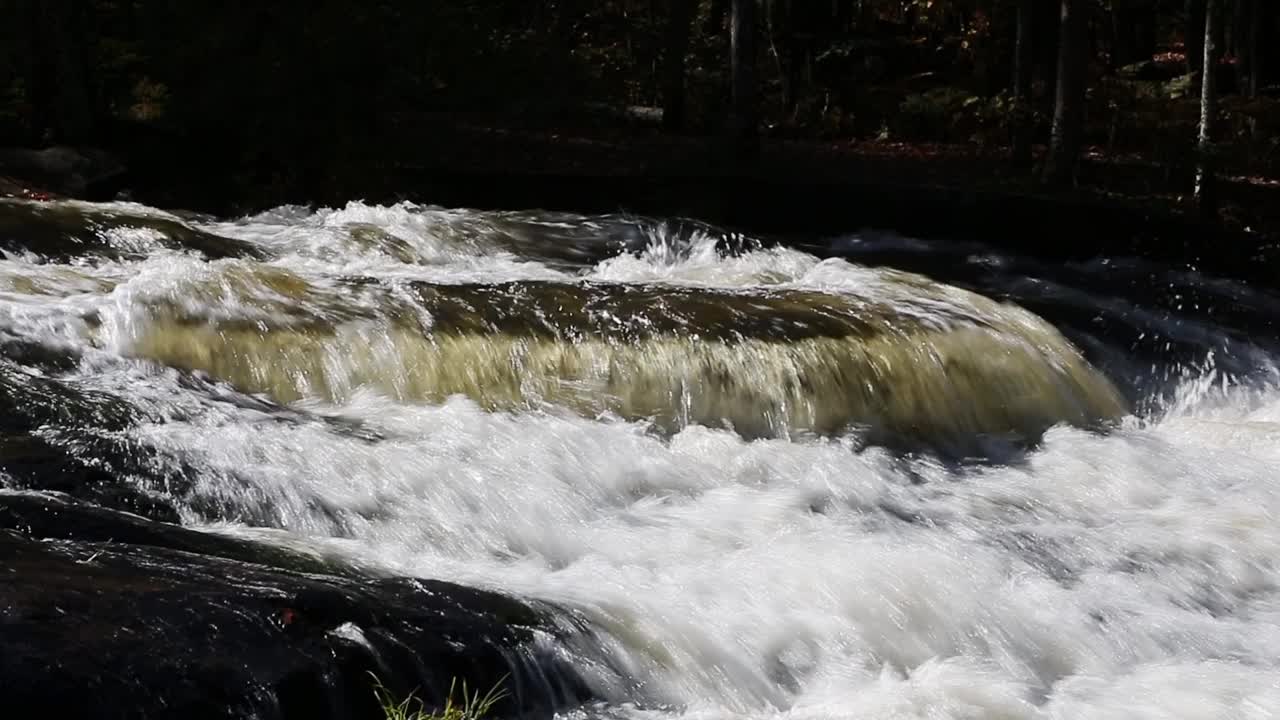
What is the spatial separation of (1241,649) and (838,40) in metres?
22.3

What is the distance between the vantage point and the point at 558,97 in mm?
20641

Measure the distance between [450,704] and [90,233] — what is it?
7.60 meters

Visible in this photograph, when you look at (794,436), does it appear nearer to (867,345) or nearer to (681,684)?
(867,345)

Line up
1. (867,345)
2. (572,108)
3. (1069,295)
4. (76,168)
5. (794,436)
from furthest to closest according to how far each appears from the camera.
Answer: (572,108) → (76,168) → (1069,295) → (867,345) → (794,436)

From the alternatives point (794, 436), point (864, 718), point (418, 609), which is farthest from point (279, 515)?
point (794, 436)

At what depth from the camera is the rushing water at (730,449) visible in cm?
598

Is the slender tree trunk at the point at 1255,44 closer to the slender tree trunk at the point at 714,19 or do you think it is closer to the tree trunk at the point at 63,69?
the slender tree trunk at the point at 714,19

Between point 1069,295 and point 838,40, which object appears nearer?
point 1069,295

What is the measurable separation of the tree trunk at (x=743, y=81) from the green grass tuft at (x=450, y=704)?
14.3 metres

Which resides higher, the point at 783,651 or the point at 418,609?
the point at 418,609

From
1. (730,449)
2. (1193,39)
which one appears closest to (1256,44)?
(1193,39)

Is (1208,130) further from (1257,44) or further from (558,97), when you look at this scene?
(1257,44)

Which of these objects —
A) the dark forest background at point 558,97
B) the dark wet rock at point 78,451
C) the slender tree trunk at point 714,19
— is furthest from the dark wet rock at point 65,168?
the slender tree trunk at point 714,19

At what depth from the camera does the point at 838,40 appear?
27484 millimetres
